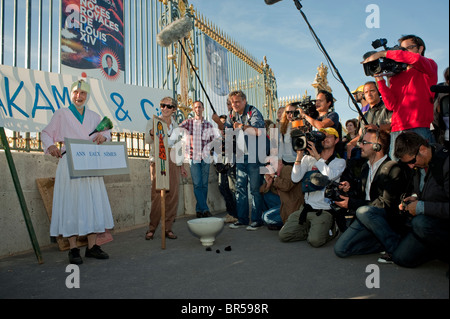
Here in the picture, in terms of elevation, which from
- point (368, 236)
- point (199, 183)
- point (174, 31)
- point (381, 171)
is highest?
point (174, 31)

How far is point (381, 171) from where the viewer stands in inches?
125

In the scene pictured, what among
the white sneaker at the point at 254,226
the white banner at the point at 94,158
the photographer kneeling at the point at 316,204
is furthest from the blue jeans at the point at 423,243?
the white banner at the point at 94,158

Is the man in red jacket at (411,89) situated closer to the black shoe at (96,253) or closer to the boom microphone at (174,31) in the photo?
the boom microphone at (174,31)

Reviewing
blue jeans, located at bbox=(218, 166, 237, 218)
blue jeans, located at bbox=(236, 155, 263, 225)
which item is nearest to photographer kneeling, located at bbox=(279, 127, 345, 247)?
blue jeans, located at bbox=(236, 155, 263, 225)

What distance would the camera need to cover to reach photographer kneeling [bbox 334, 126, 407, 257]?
121 inches

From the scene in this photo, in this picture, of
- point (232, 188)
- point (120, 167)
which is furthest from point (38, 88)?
point (232, 188)

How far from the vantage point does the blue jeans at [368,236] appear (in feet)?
10.0

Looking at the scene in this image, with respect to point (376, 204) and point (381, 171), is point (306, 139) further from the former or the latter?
point (376, 204)

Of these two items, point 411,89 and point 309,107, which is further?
point 309,107

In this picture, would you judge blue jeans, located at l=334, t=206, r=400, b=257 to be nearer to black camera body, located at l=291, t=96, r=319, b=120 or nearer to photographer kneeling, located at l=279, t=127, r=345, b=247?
photographer kneeling, located at l=279, t=127, r=345, b=247

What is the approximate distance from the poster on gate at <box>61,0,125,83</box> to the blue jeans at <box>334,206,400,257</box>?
4107 mm

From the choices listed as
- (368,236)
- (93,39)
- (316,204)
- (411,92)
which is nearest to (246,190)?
(316,204)

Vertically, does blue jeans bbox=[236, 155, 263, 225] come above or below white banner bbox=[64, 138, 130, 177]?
below

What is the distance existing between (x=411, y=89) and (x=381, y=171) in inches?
40.1
